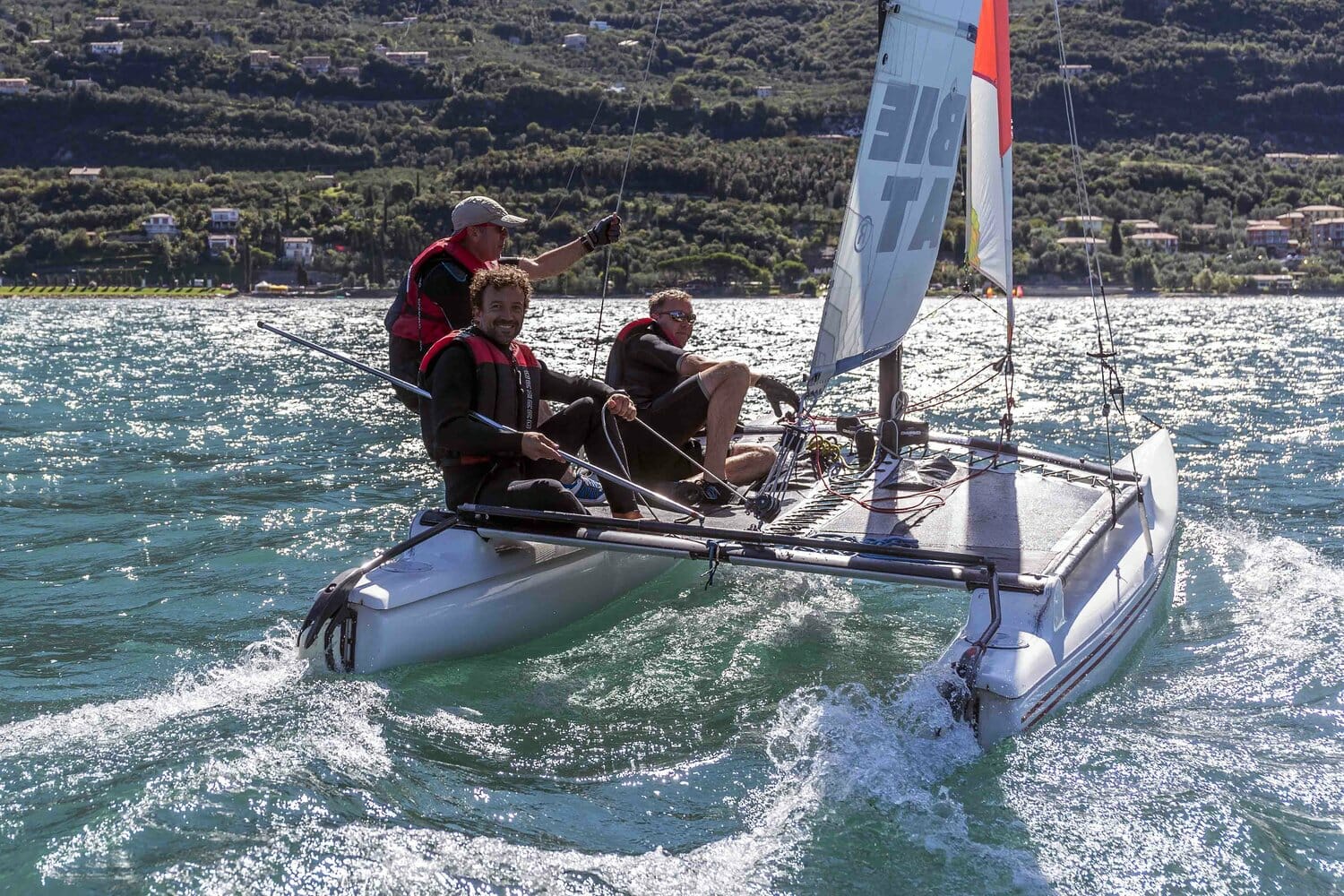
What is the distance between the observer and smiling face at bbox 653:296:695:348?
695 cm

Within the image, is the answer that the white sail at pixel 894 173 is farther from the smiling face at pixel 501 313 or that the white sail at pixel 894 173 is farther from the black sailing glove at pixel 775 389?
the smiling face at pixel 501 313

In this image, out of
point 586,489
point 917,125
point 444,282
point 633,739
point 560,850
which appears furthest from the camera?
point 586,489

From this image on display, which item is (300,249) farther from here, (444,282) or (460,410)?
(460,410)

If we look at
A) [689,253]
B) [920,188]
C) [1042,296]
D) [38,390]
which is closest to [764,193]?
[689,253]

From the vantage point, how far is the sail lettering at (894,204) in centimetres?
660

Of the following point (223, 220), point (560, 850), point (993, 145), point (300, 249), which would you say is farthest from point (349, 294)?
point (560, 850)

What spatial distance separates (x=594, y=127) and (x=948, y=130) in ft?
265

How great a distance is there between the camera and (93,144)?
106 m

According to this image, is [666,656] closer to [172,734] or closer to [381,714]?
[381,714]

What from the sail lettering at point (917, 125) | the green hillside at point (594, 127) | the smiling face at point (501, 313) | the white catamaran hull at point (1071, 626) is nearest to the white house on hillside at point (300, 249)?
the green hillside at point (594, 127)

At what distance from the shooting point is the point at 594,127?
85.2 metres

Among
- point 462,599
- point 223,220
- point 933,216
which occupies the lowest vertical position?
point 223,220

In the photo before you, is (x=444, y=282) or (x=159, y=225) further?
(x=159, y=225)

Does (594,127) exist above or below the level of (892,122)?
above
